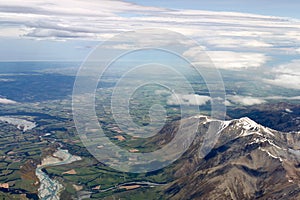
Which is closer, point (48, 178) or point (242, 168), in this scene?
point (242, 168)

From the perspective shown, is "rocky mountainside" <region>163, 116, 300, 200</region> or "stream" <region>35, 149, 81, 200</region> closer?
"rocky mountainside" <region>163, 116, 300, 200</region>

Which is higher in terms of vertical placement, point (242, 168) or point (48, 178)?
point (242, 168)

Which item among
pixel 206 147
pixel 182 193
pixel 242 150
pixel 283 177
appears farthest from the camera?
pixel 206 147

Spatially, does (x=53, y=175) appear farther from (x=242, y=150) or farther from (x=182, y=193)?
(x=242, y=150)

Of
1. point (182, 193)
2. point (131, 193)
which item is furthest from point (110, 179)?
point (182, 193)

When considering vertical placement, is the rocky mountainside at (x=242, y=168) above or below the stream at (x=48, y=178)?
above

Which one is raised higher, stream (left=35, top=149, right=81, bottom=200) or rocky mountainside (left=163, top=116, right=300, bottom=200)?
rocky mountainside (left=163, top=116, right=300, bottom=200)

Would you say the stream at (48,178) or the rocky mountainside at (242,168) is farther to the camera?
the stream at (48,178)

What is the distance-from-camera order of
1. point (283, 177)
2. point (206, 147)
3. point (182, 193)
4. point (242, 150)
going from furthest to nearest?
point (206, 147)
point (242, 150)
point (182, 193)
point (283, 177)
